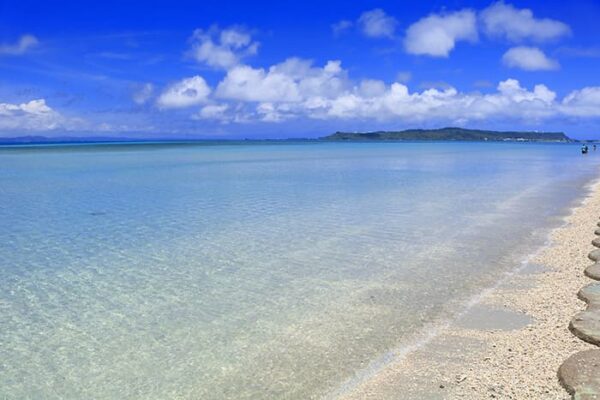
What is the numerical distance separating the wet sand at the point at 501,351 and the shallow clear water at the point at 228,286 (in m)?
0.47

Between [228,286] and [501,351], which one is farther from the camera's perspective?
[228,286]

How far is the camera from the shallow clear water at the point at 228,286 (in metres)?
5.95

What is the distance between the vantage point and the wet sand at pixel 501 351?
210 inches

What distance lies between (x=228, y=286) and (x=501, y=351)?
4.62 meters

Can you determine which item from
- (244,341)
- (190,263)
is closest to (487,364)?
(244,341)

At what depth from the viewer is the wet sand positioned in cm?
534

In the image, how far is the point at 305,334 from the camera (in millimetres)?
7008

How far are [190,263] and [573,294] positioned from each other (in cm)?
689

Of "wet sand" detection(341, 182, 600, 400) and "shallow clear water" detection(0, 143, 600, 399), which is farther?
"shallow clear water" detection(0, 143, 600, 399)

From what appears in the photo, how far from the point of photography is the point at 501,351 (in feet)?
20.5

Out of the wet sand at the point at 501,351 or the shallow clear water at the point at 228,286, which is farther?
the shallow clear water at the point at 228,286

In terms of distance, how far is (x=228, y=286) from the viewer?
29.7 feet

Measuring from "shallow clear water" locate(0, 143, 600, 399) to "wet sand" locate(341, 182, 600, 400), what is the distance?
1.54ft

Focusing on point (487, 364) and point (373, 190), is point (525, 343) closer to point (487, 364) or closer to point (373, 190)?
point (487, 364)
